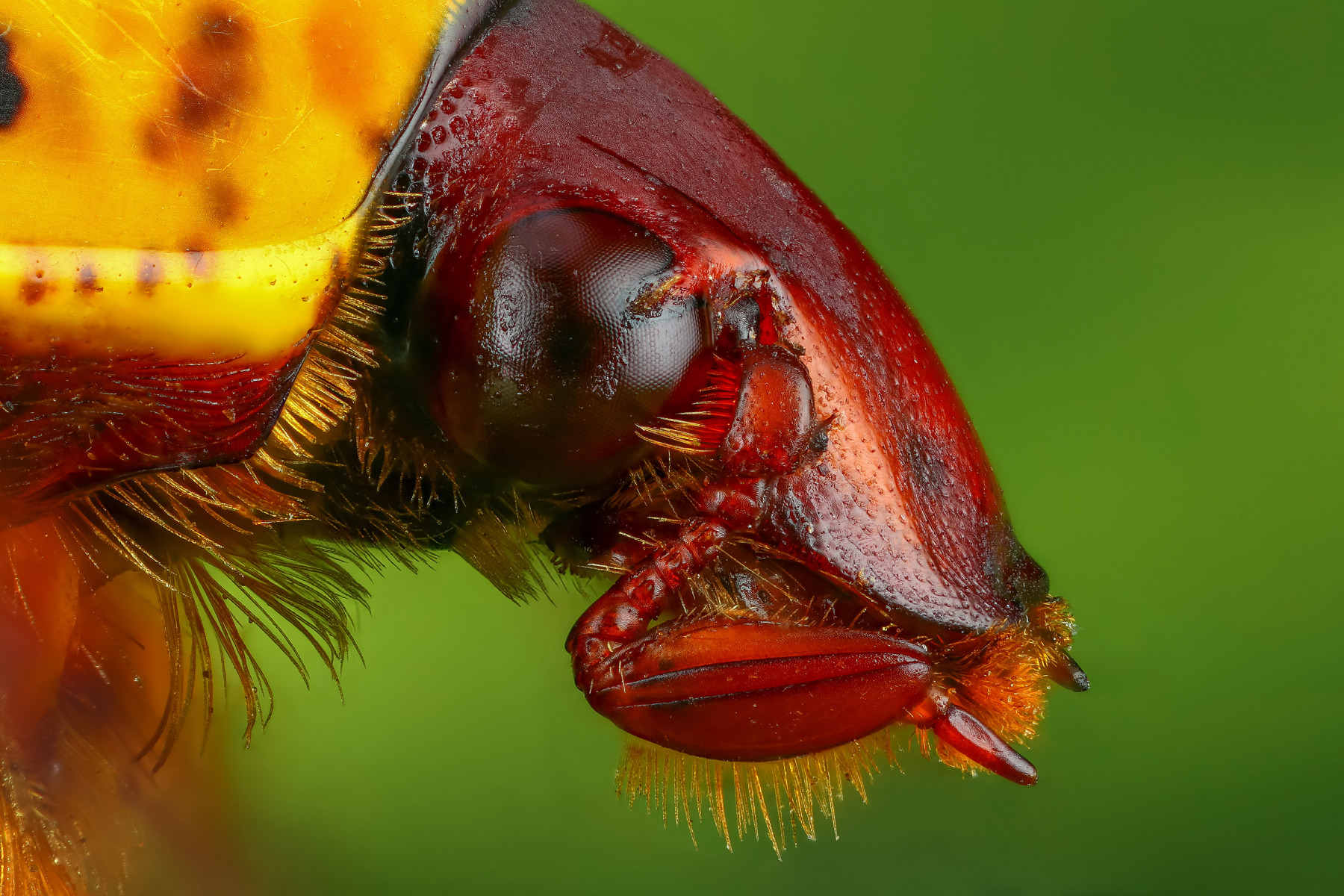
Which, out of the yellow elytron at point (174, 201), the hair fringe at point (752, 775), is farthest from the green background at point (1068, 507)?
the yellow elytron at point (174, 201)

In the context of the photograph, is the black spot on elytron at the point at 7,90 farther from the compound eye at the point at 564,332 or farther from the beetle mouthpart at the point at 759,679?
the beetle mouthpart at the point at 759,679

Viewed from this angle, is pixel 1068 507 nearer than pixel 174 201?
No

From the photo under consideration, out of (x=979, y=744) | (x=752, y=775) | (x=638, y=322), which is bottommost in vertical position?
(x=752, y=775)

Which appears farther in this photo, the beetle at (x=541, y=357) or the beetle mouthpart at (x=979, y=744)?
the beetle mouthpart at (x=979, y=744)

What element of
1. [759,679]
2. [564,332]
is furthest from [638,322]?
[759,679]

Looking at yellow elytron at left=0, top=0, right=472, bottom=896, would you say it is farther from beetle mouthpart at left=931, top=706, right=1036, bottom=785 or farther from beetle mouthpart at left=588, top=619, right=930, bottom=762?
beetle mouthpart at left=931, top=706, right=1036, bottom=785

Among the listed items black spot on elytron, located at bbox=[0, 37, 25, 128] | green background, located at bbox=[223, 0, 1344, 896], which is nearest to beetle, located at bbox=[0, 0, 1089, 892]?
black spot on elytron, located at bbox=[0, 37, 25, 128]

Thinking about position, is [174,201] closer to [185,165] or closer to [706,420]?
[185,165]
